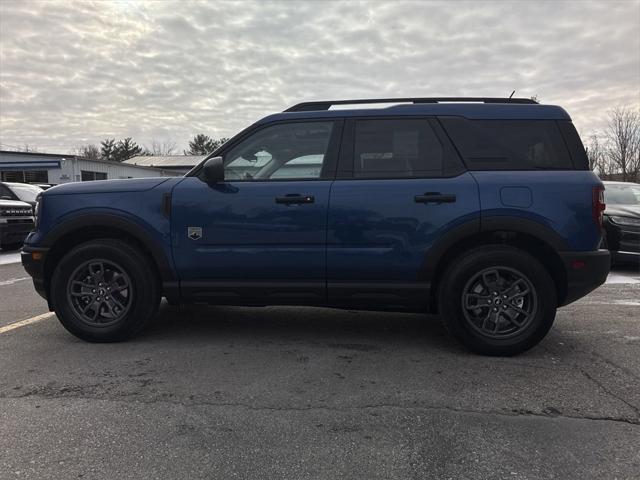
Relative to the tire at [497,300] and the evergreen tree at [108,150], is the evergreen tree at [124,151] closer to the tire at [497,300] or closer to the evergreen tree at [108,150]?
the evergreen tree at [108,150]

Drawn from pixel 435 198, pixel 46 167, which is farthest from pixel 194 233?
pixel 46 167

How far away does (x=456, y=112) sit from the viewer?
432 cm

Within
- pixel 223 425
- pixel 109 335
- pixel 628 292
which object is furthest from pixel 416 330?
pixel 628 292

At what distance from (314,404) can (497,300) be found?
1777mm

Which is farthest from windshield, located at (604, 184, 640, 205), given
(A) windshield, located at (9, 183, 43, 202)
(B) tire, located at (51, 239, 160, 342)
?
(A) windshield, located at (9, 183, 43, 202)

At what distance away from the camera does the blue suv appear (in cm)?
409

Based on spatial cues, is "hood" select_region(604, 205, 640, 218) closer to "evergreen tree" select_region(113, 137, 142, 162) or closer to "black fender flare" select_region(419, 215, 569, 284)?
"black fender flare" select_region(419, 215, 569, 284)

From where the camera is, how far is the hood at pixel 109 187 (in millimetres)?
4477

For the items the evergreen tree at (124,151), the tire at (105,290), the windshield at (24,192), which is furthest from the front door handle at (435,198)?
the evergreen tree at (124,151)

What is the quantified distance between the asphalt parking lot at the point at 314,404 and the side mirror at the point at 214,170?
144 cm

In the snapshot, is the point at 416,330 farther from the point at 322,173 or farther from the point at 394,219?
the point at 322,173

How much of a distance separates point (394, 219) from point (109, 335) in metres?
2.63

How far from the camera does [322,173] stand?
434 cm

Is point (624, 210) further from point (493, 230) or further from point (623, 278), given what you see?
point (493, 230)
